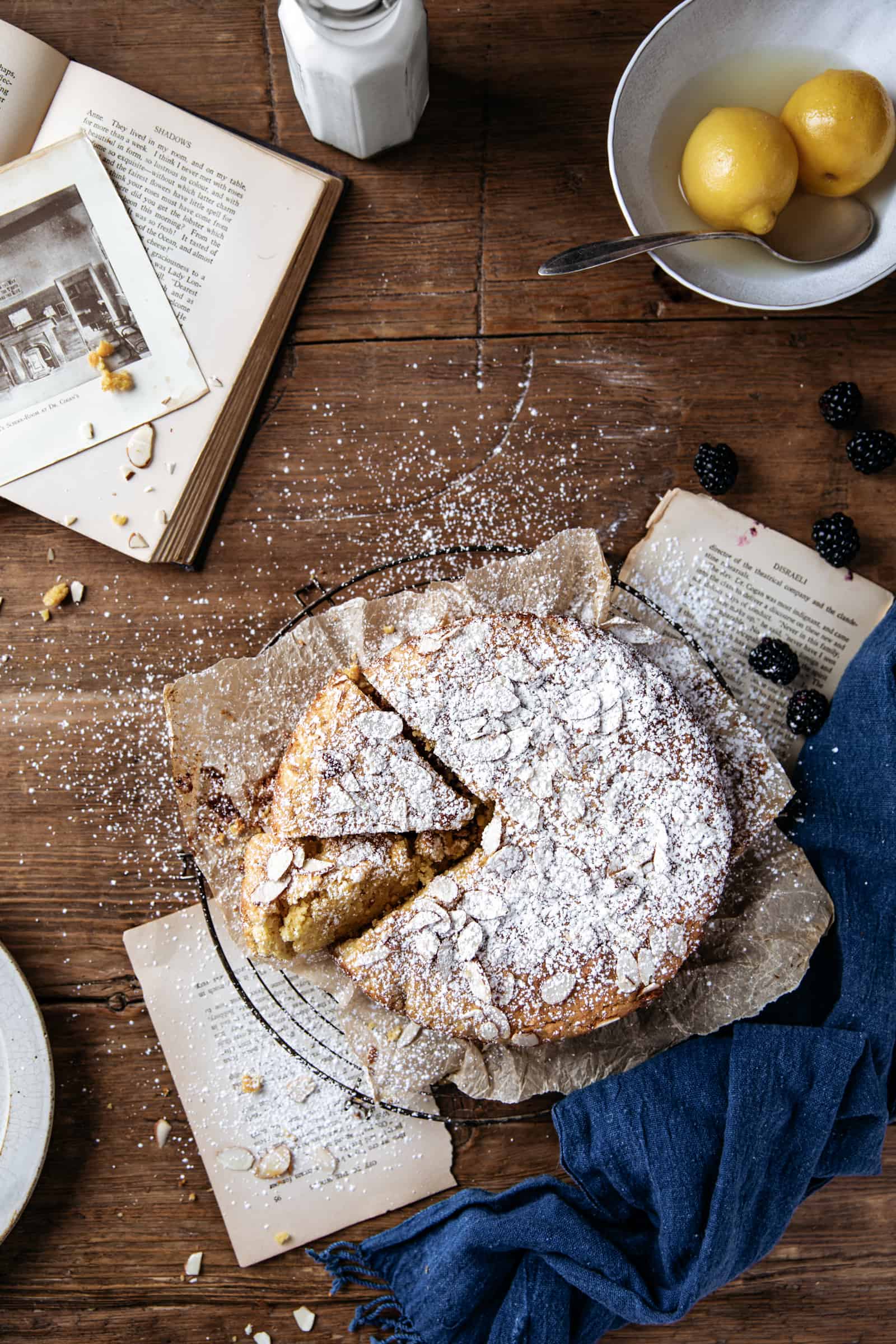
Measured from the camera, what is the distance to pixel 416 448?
5.72 feet

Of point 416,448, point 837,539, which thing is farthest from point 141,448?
point 837,539

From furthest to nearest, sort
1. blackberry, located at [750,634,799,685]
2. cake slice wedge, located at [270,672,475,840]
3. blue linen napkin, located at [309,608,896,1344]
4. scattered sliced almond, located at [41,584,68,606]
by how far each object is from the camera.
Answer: scattered sliced almond, located at [41,584,68,606] < blackberry, located at [750,634,799,685] < blue linen napkin, located at [309,608,896,1344] < cake slice wedge, located at [270,672,475,840]

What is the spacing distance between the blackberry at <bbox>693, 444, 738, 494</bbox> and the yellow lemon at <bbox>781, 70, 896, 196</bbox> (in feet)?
1.54

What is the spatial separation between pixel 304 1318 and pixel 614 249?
1.99 meters

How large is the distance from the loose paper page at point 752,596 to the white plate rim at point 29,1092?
4.38 feet

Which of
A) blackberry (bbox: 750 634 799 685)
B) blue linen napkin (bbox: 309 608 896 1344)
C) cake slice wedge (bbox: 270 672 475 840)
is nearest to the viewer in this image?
cake slice wedge (bbox: 270 672 475 840)

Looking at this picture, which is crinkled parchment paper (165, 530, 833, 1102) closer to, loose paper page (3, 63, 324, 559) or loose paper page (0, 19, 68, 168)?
loose paper page (3, 63, 324, 559)

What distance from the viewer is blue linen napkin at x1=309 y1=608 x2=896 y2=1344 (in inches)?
60.5

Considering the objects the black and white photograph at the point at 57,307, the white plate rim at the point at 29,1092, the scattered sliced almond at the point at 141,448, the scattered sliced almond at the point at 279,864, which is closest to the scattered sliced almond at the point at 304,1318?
the white plate rim at the point at 29,1092

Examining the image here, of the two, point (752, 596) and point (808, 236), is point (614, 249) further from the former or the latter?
point (752, 596)

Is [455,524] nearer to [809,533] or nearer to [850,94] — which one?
[809,533]

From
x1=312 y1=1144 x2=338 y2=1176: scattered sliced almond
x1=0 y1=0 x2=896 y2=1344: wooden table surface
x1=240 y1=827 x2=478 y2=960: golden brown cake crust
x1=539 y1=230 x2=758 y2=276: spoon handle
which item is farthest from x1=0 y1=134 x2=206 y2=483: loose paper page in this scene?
x1=312 y1=1144 x2=338 y2=1176: scattered sliced almond

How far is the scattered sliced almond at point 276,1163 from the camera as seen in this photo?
1676 mm

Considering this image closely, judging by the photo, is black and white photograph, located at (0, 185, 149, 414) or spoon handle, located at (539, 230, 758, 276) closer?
spoon handle, located at (539, 230, 758, 276)
